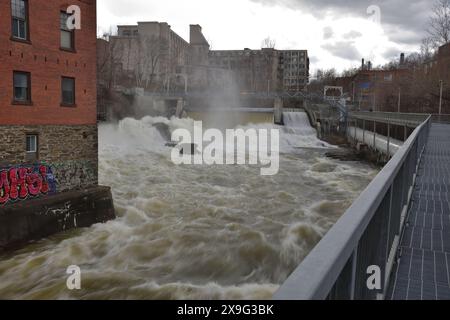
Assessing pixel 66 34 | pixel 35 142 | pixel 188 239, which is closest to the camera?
pixel 188 239

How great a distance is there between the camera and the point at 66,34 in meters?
18.1

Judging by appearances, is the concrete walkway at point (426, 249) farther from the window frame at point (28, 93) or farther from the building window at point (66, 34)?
the building window at point (66, 34)

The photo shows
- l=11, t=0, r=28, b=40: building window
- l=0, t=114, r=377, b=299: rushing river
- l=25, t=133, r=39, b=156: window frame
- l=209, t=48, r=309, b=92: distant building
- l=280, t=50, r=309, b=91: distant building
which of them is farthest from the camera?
l=280, t=50, r=309, b=91: distant building

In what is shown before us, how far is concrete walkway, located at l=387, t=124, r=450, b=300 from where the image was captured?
13.8 feet

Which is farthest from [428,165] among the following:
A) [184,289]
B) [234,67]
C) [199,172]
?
[234,67]

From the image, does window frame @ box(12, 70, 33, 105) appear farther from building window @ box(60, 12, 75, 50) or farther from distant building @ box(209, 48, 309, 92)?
distant building @ box(209, 48, 309, 92)

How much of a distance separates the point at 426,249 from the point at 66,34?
17.0m

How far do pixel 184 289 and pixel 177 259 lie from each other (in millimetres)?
2129

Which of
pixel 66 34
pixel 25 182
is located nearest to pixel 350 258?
pixel 25 182

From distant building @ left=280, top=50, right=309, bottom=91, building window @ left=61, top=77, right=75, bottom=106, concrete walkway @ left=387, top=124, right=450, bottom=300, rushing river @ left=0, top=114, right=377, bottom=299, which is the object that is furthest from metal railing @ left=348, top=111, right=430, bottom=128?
distant building @ left=280, top=50, right=309, bottom=91

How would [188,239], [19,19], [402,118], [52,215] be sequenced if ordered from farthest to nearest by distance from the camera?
[402,118], [19,19], [52,215], [188,239]

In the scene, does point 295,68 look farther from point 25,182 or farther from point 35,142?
point 25,182

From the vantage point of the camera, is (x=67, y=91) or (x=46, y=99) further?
(x=67, y=91)
